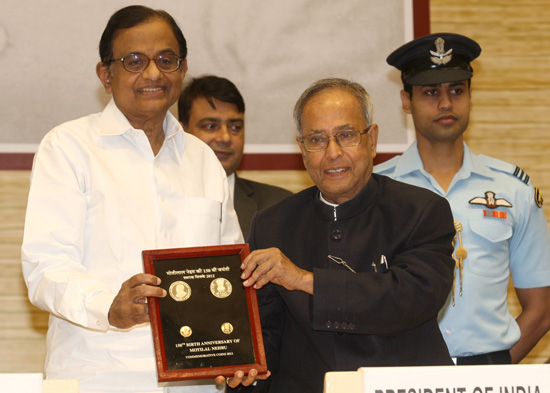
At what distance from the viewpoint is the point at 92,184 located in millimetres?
2430

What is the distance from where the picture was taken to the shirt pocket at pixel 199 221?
2.56 m

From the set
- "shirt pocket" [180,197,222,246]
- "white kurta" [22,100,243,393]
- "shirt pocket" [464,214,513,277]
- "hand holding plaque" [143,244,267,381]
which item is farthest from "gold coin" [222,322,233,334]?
"shirt pocket" [464,214,513,277]

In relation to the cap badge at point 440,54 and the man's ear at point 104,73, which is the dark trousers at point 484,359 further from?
the man's ear at point 104,73

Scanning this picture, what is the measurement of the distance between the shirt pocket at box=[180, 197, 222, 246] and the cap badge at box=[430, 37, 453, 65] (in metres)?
1.33

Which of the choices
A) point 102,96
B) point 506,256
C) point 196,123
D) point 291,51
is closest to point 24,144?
point 102,96

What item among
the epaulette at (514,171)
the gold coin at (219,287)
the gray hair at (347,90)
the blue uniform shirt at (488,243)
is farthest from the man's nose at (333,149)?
the epaulette at (514,171)

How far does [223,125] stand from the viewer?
3.56 metres

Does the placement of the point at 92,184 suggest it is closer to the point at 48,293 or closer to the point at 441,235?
the point at 48,293

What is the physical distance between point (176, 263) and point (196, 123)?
1.54m

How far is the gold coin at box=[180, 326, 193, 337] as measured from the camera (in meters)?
2.10

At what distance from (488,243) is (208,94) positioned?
1.49m

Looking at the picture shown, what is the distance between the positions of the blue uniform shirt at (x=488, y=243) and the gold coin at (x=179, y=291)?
1377 millimetres

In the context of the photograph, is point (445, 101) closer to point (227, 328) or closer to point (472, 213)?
point (472, 213)

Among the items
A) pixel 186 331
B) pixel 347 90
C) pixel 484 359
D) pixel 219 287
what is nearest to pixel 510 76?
pixel 484 359
